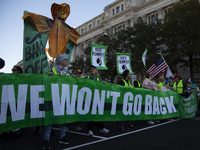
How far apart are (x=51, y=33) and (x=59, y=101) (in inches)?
136

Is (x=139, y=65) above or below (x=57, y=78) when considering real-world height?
above

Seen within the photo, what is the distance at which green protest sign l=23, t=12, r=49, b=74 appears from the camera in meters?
5.70

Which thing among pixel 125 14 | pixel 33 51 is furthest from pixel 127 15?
pixel 33 51

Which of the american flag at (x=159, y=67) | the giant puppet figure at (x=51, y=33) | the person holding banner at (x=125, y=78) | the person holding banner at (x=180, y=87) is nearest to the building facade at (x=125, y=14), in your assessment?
the american flag at (x=159, y=67)

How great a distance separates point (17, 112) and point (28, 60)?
2505mm

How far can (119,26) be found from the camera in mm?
43125

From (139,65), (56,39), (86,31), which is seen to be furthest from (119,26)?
(56,39)

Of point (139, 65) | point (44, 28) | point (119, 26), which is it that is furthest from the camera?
point (119, 26)

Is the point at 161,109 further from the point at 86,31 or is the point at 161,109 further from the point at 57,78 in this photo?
the point at 86,31

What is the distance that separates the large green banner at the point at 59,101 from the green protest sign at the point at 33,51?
6.51 ft

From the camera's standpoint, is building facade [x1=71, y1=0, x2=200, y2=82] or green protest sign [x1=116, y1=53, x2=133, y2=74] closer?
green protest sign [x1=116, y1=53, x2=133, y2=74]

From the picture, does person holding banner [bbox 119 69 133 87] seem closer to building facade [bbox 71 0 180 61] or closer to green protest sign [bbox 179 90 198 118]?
green protest sign [bbox 179 90 198 118]

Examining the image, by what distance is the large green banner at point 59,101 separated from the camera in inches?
141

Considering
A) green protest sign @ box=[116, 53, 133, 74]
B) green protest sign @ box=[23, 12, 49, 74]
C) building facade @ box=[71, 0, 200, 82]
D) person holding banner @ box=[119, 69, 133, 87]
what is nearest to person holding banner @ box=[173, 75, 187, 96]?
green protest sign @ box=[116, 53, 133, 74]
